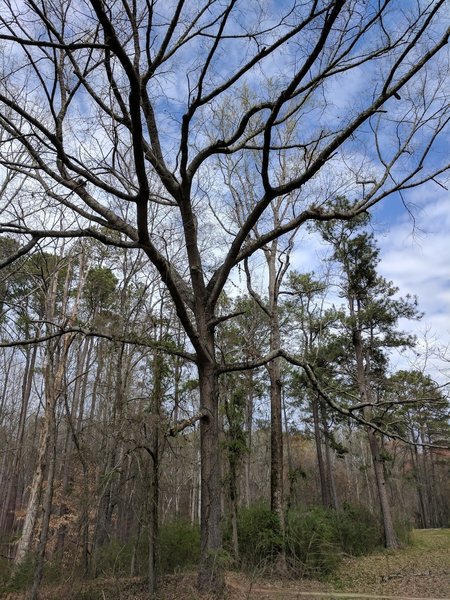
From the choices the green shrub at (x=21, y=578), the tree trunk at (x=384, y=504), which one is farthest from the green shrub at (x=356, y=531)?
the green shrub at (x=21, y=578)

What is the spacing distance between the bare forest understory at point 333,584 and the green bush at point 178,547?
4.01 feet

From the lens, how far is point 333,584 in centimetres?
978

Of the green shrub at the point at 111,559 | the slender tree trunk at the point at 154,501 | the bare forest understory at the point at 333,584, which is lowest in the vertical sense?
the bare forest understory at the point at 333,584

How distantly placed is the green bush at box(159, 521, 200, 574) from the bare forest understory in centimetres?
122

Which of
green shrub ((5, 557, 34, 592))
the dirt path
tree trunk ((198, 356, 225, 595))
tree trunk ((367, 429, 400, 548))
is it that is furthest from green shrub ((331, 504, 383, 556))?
tree trunk ((198, 356, 225, 595))

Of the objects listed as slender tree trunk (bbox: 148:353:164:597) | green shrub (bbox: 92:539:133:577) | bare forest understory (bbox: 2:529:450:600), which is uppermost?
slender tree trunk (bbox: 148:353:164:597)

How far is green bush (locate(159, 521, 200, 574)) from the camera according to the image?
913 cm

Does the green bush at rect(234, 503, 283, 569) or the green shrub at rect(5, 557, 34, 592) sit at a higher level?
the green bush at rect(234, 503, 283, 569)

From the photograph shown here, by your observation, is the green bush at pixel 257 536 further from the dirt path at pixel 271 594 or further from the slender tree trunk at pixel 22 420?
the slender tree trunk at pixel 22 420

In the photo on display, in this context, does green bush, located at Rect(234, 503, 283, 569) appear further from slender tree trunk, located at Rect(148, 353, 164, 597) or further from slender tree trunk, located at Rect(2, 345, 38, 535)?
slender tree trunk, located at Rect(2, 345, 38, 535)

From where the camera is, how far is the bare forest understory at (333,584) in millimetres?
6094

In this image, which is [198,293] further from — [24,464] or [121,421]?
[24,464]

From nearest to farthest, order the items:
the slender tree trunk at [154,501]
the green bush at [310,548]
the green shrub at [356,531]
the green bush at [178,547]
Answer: the slender tree trunk at [154,501] → the green bush at [178,547] → the green bush at [310,548] → the green shrub at [356,531]

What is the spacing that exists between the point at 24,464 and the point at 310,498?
21700 mm
